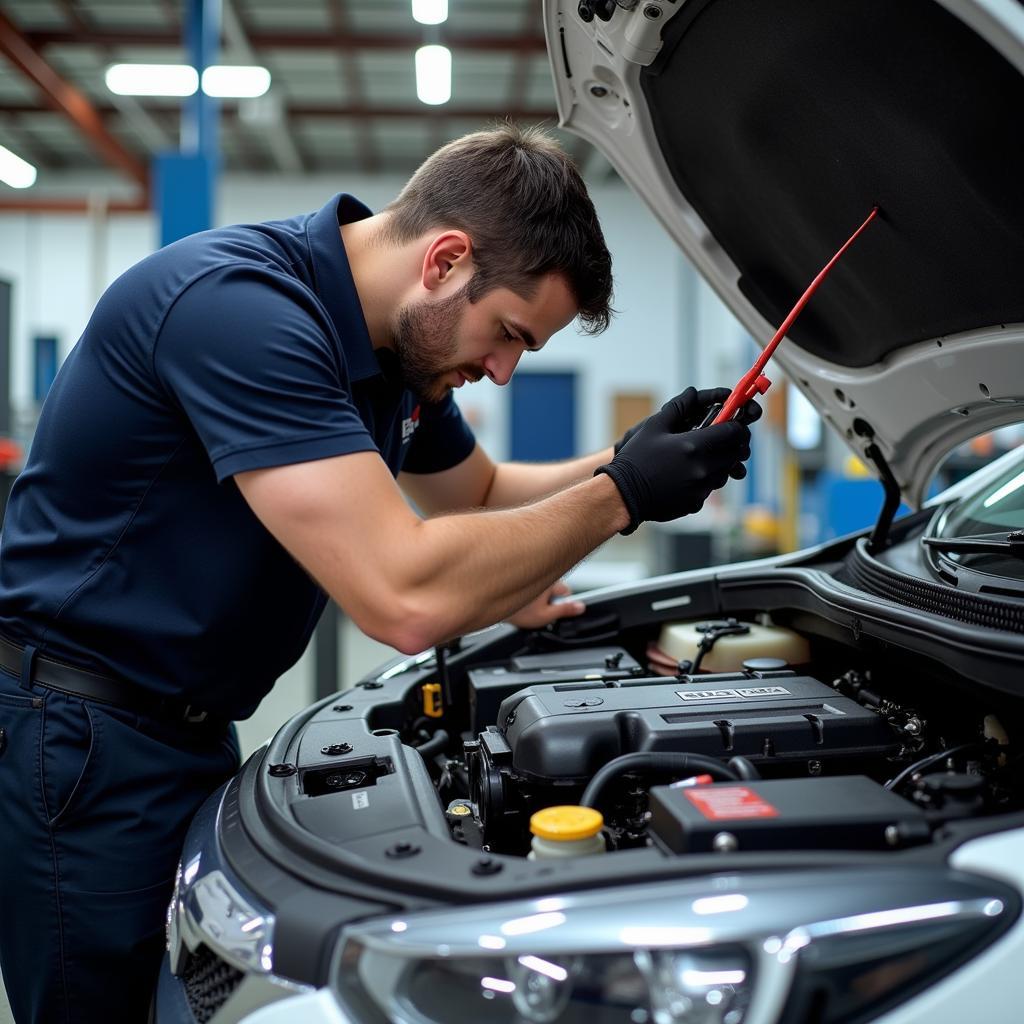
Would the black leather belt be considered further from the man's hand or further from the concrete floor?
the concrete floor

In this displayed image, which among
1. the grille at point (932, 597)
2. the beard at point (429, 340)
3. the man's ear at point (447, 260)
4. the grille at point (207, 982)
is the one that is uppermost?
the man's ear at point (447, 260)

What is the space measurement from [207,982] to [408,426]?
935 millimetres

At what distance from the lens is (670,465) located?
3.99ft

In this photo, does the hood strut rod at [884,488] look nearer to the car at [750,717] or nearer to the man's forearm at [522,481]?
the car at [750,717]

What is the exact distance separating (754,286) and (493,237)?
58cm

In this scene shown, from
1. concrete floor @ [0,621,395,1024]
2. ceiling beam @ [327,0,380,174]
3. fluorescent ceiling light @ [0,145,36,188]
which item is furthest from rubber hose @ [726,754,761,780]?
fluorescent ceiling light @ [0,145,36,188]

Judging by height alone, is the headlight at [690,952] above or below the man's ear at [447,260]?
below

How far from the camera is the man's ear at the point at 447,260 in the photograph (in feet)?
4.16

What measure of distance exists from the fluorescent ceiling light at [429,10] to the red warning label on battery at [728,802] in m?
5.93

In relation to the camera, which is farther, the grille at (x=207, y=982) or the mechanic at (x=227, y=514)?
the mechanic at (x=227, y=514)

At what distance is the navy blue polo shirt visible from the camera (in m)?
1.05

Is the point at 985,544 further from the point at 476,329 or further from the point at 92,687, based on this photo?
the point at 92,687

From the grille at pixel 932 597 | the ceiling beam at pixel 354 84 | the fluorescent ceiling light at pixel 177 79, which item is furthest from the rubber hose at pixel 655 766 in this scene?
the ceiling beam at pixel 354 84

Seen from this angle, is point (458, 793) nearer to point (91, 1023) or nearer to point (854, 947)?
point (91, 1023)
